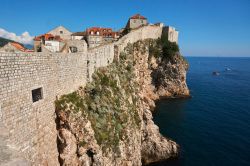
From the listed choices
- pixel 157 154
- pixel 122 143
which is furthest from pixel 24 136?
pixel 157 154

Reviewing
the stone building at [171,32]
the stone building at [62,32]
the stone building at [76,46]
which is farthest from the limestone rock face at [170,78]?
the stone building at [76,46]

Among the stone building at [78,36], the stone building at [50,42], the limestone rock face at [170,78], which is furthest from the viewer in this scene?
the limestone rock face at [170,78]

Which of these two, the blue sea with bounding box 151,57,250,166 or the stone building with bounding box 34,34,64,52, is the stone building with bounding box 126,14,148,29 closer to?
the blue sea with bounding box 151,57,250,166

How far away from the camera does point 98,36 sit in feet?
154

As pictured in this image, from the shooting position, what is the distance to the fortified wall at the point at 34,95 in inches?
414

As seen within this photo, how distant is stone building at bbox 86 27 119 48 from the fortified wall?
28.7 metres

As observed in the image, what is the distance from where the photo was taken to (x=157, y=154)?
28812mm

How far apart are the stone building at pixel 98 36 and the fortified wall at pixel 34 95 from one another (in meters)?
28.7

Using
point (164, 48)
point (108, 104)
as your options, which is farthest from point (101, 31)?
point (108, 104)

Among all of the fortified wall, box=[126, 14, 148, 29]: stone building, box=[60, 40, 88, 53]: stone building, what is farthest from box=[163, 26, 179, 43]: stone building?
the fortified wall

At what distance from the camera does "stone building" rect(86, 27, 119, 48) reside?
4591 centimetres

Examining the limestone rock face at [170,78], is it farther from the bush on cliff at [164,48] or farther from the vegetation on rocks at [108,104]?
the vegetation on rocks at [108,104]

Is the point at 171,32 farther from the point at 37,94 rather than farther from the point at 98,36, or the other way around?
the point at 37,94

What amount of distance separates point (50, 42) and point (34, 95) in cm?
1665
